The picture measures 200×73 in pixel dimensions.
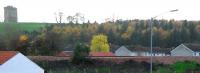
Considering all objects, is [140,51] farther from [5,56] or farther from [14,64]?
[5,56]

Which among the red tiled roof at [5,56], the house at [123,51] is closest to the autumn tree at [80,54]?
the red tiled roof at [5,56]

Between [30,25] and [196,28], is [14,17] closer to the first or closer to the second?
[30,25]

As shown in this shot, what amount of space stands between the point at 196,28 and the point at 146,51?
2184 cm

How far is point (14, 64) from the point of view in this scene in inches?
1590

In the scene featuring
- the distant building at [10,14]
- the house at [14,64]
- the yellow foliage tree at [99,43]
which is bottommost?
the yellow foliage tree at [99,43]

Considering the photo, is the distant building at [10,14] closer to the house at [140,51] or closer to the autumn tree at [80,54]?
the house at [140,51]

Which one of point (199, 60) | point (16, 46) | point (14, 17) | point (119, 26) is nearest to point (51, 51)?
point (16, 46)

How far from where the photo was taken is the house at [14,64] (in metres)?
39.5

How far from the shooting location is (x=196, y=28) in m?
130

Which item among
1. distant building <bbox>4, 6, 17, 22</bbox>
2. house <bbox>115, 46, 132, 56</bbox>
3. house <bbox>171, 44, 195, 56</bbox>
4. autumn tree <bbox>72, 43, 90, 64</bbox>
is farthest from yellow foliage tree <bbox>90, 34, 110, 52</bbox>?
autumn tree <bbox>72, 43, 90, 64</bbox>

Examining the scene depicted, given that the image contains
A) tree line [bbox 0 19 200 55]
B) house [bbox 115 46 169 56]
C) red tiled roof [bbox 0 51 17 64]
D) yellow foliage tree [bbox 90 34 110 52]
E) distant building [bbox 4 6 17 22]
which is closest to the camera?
red tiled roof [bbox 0 51 17 64]

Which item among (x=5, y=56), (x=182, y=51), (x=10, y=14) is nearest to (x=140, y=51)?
(x=182, y=51)

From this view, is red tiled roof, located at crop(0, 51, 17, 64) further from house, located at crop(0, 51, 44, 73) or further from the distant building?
the distant building

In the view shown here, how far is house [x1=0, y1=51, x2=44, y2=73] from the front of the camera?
39.5 meters
